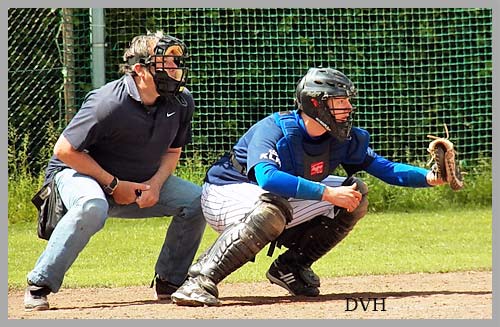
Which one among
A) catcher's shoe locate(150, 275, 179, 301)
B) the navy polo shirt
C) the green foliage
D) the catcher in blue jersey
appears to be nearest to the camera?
the catcher in blue jersey

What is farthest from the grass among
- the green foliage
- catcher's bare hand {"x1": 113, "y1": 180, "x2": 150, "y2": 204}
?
catcher's bare hand {"x1": 113, "y1": 180, "x2": 150, "y2": 204}

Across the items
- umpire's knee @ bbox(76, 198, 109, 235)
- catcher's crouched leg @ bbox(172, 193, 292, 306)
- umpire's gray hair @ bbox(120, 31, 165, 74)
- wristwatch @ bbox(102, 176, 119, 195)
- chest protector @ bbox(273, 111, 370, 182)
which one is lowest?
catcher's crouched leg @ bbox(172, 193, 292, 306)

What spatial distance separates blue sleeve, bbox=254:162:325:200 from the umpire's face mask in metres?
0.75

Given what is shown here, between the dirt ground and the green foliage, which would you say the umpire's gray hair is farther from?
the green foliage

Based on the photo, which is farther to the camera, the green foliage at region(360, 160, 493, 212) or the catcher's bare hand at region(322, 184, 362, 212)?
the green foliage at region(360, 160, 493, 212)

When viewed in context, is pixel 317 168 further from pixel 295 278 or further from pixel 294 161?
pixel 295 278

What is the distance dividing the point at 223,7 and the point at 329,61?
1.36 m

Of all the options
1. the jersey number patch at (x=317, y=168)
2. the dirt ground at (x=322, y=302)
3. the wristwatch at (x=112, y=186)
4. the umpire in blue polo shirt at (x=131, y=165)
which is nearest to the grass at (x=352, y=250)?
the dirt ground at (x=322, y=302)

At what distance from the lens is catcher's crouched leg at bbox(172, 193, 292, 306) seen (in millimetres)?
6328

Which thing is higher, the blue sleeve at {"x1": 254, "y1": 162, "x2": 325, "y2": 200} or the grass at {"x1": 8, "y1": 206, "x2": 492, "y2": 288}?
the blue sleeve at {"x1": 254, "y1": 162, "x2": 325, "y2": 200}

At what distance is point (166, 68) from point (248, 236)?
1.06 meters

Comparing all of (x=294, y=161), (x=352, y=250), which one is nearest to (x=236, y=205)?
(x=294, y=161)

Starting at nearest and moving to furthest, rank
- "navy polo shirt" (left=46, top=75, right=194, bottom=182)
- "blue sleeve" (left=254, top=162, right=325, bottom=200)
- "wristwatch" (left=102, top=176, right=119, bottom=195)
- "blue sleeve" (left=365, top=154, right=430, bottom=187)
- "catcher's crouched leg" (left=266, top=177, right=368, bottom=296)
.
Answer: "blue sleeve" (left=254, top=162, right=325, bottom=200) < "navy polo shirt" (left=46, top=75, right=194, bottom=182) < "wristwatch" (left=102, top=176, right=119, bottom=195) < "blue sleeve" (left=365, top=154, right=430, bottom=187) < "catcher's crouched leg" (left=266, top=177, right=368, bottom=296)

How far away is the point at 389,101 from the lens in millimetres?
13203
